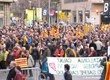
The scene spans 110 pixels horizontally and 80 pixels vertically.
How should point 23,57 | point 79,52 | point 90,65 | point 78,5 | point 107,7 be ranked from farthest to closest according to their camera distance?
point 78,5 < point 107,7 < point 79,52 < point 23,57 < point 90,65

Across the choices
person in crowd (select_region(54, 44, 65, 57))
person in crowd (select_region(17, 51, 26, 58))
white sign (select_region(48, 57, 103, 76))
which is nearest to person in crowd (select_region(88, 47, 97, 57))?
person in crowd (select_region(54, 44, 65, 57))

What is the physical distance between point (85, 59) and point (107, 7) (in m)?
9.00

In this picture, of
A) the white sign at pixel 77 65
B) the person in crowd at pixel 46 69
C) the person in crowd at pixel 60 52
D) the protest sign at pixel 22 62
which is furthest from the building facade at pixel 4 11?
the white sign at pixel 77 65

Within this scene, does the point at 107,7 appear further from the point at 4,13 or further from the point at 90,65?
the point at 4,13

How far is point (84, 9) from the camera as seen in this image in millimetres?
63188

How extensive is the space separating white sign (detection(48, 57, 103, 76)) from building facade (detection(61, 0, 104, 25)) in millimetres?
48396

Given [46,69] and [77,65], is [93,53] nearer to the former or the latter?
[77,65]

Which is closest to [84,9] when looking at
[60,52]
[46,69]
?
[60,52]

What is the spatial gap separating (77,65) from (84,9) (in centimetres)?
5334

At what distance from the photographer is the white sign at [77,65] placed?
1059cm

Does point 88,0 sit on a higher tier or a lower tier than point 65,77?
higher

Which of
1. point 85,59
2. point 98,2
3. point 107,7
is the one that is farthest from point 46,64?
point 98,2

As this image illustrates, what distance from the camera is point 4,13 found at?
1522 inches

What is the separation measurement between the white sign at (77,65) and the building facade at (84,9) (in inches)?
1905
